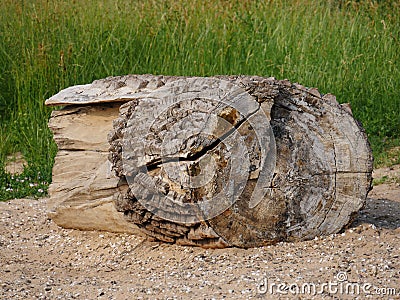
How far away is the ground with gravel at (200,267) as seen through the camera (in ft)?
10.2

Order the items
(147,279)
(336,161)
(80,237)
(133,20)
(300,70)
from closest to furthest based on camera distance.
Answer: (147,279) < (336,161) < (80,237) < (300,70) < (133,20)

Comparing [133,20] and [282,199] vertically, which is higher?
[133,20]

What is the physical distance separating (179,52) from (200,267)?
159 inches

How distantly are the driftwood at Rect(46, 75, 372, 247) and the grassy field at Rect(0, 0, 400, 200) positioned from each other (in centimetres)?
248

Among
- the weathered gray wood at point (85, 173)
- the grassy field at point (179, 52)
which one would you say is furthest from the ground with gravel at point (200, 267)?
the grassy field at point (179, 52)

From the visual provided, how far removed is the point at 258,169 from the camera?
11.6 ft

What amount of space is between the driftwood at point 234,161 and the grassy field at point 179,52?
8.12 ft

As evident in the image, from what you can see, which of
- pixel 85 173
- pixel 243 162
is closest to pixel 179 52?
pixel 85 173

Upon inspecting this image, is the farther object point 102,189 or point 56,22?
point 56,22

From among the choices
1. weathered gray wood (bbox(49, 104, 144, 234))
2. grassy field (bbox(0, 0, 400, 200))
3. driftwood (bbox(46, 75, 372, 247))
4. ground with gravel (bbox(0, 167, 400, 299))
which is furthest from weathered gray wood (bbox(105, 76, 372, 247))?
grassy field (bbox(0, 0, 400, 200))

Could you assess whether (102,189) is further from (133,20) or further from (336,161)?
(133,20)

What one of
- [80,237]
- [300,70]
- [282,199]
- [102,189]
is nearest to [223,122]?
[282,199]

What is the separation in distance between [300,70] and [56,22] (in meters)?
2.75

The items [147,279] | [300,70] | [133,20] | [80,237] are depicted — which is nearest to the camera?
[147,279]
